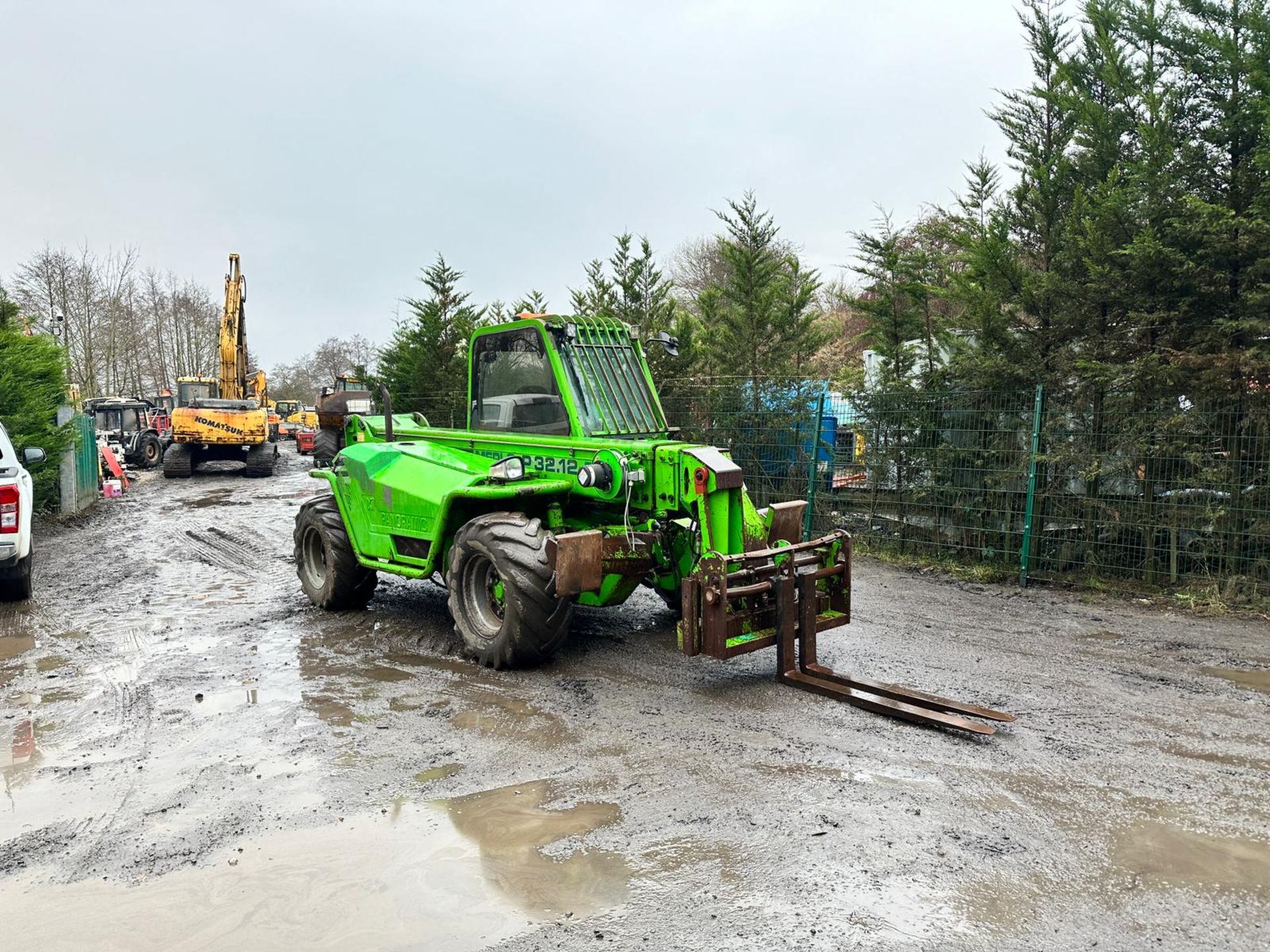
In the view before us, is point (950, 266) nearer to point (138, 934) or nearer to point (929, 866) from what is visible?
point (929, 866)

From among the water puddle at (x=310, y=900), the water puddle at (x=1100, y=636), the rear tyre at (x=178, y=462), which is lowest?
the water puddle at (x=310, y=900)

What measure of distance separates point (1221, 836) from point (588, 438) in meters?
4.32

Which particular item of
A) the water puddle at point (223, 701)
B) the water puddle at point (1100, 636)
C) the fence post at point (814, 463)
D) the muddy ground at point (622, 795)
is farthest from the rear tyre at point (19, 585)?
the water puddle at point (1100, 636)

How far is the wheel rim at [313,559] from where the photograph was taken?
8742 millimetres

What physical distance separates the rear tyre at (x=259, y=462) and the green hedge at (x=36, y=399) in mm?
8237

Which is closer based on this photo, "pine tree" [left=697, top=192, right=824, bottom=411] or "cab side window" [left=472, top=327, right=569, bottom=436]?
"cab side window" [left=472, top=327, right=569, bottom=436]

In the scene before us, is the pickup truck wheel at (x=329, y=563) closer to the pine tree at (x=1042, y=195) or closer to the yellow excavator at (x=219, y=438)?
the pine tree at (x=1042, y=195)

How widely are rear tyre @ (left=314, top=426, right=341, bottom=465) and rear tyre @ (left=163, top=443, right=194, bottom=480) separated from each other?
10.6 feet

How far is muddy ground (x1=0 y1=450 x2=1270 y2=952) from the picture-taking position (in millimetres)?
3389

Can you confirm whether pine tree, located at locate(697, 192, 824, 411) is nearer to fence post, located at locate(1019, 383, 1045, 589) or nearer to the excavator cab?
fence post, located at locate(1019, 383, 1045, 589)

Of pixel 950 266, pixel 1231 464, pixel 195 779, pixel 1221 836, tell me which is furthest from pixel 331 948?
pixel 950 266

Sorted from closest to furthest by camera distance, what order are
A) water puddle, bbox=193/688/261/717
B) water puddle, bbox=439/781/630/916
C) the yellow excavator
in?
1. water puddle, bbox=439/781/630/916
2. water puddle, bbox=193/688/261/717
3. the yellow excavator

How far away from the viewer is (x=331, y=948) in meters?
3.22

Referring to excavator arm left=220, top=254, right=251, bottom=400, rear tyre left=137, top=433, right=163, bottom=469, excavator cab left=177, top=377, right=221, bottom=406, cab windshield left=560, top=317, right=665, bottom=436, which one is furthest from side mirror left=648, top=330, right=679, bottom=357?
excavator cab left=177, top=377, right=221, bottom=406
